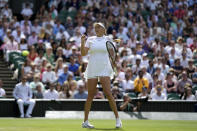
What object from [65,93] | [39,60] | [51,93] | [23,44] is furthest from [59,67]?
[23,44]

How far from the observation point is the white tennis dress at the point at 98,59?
37.1 feet

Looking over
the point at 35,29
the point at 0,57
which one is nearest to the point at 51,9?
the point at 35,29

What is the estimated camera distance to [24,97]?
18125mm

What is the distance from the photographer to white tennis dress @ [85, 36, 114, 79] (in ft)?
37.1

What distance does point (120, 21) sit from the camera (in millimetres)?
26328

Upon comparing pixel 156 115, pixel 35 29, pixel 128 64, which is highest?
pixel 35 29

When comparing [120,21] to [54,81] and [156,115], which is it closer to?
[54,81]

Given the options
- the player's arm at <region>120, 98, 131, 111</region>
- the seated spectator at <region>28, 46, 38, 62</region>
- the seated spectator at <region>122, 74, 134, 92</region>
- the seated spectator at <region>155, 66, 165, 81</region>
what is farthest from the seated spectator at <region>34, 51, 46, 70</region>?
the player's arm at <region>120, 98, 131, 111</region>

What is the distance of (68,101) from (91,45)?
7.00 meters

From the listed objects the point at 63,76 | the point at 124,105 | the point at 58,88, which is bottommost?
the point at 124,105

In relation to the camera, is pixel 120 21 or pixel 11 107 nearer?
pixel 11 107

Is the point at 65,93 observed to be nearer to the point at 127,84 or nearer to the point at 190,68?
the point at 127,84

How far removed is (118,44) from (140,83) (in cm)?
376

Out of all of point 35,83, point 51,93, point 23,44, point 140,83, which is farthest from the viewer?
point 23,44
